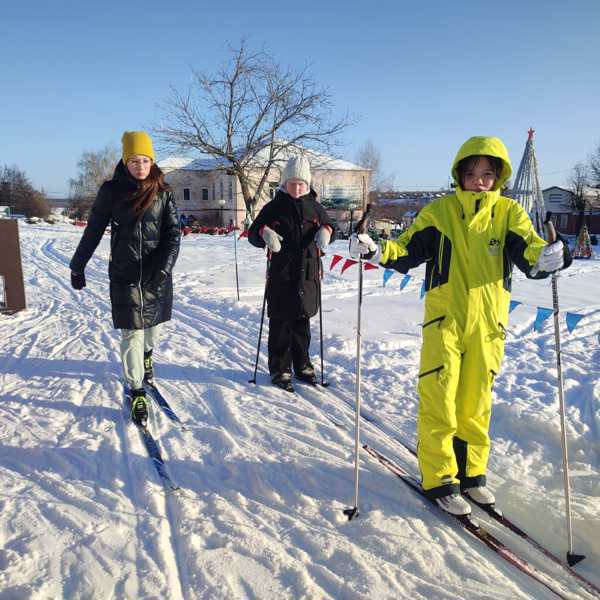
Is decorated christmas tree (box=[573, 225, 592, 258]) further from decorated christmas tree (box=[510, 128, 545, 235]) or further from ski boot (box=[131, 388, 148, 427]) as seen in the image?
ski boot (box=[131, 388, 148, 427])

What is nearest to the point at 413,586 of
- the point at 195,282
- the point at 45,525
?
the point at 45,525

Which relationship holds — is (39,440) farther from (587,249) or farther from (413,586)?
(587,249)

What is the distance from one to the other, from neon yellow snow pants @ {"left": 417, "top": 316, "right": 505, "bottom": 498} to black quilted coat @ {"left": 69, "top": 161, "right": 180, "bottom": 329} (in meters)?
2.21

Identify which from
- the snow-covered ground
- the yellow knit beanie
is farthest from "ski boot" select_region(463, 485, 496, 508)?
the yellow knit beanie

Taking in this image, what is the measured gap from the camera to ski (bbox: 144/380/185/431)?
3.81 m

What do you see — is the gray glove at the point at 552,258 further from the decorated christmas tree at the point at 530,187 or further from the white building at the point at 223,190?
the white building at the point at 223,190

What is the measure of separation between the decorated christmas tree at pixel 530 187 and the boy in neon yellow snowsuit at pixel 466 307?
52 cm

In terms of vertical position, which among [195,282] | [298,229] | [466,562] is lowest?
[466,562]

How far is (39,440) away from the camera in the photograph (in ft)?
11.3

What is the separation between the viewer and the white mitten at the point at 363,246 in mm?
2655

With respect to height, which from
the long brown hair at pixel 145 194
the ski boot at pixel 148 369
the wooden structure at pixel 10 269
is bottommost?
the ski boot at pixel 148 369

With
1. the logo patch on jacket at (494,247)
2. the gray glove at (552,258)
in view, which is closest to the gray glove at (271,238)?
the logo patch on jacket at (494,247)

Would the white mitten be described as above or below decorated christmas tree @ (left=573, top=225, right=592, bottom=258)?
above

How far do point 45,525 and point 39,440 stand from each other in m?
1.11
